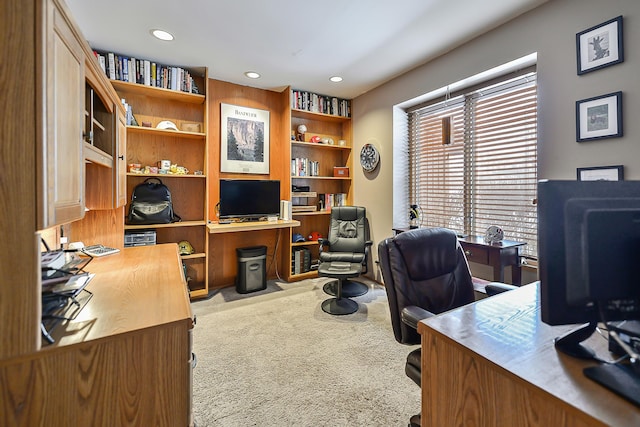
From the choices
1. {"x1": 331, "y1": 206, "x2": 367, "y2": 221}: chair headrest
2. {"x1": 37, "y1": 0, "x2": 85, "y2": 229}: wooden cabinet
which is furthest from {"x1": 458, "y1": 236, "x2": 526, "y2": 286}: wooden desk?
{"x1": 37, "y1": 0, "x2": 85, "y2": 229}: wooden cabinet

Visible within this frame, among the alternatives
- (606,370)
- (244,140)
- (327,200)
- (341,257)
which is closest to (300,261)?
(341,257)

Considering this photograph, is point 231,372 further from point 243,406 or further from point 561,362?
point 561,362

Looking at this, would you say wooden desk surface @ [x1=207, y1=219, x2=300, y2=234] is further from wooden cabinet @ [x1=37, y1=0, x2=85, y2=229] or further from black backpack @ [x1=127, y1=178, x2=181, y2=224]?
wooden cabinet @ [x1=37, y1=0, x2=85, y2=229]

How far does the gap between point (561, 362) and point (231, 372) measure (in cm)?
190

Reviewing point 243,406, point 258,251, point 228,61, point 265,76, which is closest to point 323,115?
point 265,76

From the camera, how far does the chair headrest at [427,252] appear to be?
1646 millimetres

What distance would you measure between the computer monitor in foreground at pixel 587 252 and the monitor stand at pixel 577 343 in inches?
5.5

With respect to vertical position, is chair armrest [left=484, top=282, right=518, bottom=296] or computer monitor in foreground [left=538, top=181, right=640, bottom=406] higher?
computer monitor in foreground [left=538, top=181, right=640, bottom=406]

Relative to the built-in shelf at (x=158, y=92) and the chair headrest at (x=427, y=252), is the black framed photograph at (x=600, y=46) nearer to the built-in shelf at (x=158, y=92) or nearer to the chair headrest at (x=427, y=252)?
the chair headrest at (x=427, y=252)

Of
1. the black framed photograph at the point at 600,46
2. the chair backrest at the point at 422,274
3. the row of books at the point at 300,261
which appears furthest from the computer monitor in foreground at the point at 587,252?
the row of books at the point at 300,261

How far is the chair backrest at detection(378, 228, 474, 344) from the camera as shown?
5.20 feet

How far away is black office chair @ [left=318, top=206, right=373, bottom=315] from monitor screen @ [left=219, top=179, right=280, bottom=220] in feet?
2.69

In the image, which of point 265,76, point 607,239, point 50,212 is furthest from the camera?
point 265,76

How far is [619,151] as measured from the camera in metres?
1.81
